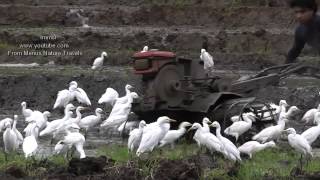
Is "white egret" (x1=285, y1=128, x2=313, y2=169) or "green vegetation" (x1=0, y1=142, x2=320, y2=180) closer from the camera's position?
"green vegetation" (x1=0, y1=142, x2=320, y2=180)

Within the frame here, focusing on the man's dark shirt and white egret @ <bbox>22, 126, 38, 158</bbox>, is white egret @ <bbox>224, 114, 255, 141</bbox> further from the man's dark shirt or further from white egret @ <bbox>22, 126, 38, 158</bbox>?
the man's dark shirt

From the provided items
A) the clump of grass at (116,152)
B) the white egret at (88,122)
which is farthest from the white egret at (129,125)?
the clump of grass at (116,152)

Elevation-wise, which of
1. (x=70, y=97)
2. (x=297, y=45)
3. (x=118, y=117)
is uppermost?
(x=297, y=45)

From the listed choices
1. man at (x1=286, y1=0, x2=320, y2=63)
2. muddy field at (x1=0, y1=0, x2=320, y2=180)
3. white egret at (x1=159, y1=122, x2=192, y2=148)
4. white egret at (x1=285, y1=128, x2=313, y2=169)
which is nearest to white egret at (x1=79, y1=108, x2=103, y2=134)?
muddy field at (x1=0, y1=0, x2=320, y2=180)

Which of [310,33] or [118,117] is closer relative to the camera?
[310,33]

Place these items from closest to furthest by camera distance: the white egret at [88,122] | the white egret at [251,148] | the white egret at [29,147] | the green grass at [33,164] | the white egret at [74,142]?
the green grass at [33,164] → the white egret at [29,147] → the white egret at [74,142] → the white egret at [251,148] → the white egret at [88,122]

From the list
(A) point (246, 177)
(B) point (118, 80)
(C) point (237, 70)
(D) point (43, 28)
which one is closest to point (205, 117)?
(A) point (246, 177)

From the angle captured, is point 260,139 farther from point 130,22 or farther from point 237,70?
point 130,22

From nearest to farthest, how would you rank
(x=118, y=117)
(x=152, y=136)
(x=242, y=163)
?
1. (x=242, y=163)
2. (x=152, y=136)
3. (x=118, y=117)

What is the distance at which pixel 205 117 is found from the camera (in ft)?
52.0

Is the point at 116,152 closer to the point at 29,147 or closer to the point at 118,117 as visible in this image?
the point at 29,147

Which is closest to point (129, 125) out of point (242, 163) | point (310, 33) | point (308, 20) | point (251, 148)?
point (251, 148)

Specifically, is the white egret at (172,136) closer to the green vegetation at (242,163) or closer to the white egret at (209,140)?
the green vegetation at (242,163)

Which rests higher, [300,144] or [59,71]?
[59,71]
